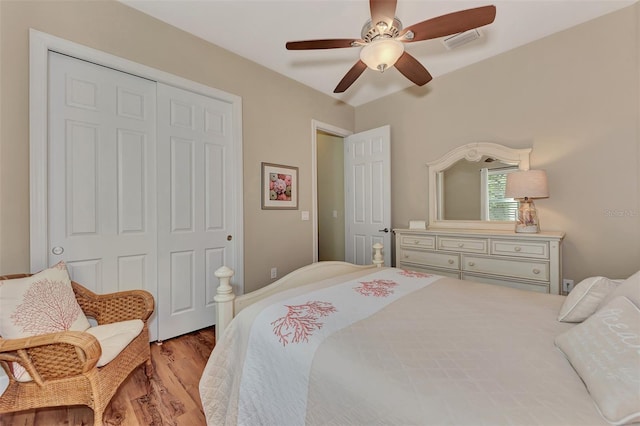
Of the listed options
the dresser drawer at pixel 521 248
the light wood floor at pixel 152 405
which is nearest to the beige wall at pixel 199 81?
the light wood floor at pixel 152 405

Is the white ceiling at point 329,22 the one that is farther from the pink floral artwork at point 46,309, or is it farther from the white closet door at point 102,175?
the pink floral artwork at point 46,309

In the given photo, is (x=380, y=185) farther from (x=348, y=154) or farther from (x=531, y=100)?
(x=531, y=100)

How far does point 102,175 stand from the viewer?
202cm

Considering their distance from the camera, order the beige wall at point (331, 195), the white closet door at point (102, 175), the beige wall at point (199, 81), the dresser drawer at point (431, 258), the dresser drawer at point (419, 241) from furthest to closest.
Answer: the beige wall at point (331, 195) → the dresser drawer at point (419, 241) → the dresser drawer at point (431, 258) → the white closet door at point (102, 175) → the beige wall at point (199, 81)

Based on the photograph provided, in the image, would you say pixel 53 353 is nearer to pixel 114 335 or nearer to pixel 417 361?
pixel 114 335

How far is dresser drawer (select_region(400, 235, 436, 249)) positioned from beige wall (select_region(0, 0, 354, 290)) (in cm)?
116

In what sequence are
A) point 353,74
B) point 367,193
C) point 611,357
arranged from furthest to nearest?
point 367,193
point 353,74
point 611,357

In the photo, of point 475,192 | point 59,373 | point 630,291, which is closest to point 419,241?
point 475,192

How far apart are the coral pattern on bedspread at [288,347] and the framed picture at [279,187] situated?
178 cm

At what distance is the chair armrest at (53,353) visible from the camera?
1206 mm

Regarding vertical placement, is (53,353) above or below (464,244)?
below

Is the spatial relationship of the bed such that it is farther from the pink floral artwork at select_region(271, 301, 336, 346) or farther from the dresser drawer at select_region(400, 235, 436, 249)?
the dresser drawer at select_region(400, 235, 436, 249)

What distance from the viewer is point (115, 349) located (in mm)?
1457

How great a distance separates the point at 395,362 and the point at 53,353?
1.58m
